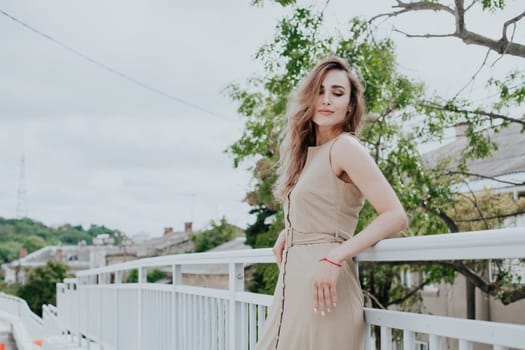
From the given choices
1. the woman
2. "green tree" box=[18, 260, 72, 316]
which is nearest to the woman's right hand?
the woman

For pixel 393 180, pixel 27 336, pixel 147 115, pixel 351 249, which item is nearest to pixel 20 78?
pixel 147 115

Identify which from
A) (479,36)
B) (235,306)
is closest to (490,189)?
(479,36)

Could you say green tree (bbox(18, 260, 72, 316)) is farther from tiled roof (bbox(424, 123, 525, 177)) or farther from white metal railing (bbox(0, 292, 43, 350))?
tiled roof (bbox(424, 123, 525, 177))

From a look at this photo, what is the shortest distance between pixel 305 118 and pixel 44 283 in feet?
148

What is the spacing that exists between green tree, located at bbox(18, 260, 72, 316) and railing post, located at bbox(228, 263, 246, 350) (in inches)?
1682

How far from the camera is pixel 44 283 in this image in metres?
45.0

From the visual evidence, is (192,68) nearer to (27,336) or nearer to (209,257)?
(27,336)

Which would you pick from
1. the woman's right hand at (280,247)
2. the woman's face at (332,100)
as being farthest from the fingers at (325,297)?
the woman's face at (332,100)

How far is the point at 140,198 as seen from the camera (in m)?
92.9

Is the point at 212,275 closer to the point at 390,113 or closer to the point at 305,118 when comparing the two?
the point at 390,113

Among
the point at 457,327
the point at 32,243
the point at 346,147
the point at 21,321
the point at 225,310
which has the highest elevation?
the point at 346,147

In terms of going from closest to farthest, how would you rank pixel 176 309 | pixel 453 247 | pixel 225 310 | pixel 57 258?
pixel 453 247 < pixel 225 310 < pixel 176 309 < pixel 57 258

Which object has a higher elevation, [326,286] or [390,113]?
[390,113]

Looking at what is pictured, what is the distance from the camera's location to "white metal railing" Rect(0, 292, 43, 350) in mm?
13531
